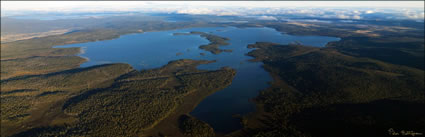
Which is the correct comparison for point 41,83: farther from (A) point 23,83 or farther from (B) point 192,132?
(B) point 192,132

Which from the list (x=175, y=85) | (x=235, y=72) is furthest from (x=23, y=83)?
(x=235, y=72)

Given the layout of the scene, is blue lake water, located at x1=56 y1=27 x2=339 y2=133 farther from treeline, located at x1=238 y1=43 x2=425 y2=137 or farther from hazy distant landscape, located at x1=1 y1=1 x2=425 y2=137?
treeline, located at x1=238 y1=43 x2=425 y2=137

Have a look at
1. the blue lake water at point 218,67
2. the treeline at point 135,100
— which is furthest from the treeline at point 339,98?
the treeline at point 135,100

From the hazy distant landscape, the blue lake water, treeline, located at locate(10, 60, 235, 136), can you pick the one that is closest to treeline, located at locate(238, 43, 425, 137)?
the hazy distant landscape

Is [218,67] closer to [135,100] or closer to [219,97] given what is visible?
[219,97]

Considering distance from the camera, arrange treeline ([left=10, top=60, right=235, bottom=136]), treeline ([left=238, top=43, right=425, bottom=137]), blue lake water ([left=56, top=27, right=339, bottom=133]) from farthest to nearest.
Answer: blue lake water ([left=56, top=27, right=339, bottom=133]), treeline ([left=10, top=60, right=235, bottom=136]), treeline ([left=238, top=43, right=425, bottom=137])

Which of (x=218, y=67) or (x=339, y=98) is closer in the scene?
(x=339, y=98)

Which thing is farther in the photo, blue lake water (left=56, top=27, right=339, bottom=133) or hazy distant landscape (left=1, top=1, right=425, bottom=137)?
blue lake water (left=56, top=27, right=339, bottom=133)

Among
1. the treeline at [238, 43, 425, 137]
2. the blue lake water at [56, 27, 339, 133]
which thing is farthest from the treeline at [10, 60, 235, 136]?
the treeline at [238, 43, 425, 137]

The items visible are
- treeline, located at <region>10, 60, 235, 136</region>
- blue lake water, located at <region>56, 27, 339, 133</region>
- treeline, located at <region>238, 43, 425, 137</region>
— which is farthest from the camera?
blue lake water, located at <region>56, 27, 339, 133</region>

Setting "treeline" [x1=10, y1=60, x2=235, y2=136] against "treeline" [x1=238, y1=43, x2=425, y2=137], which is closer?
"treeline" [x1=238, y1=43, x2=425, y2=137]

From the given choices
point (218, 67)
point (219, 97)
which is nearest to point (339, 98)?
point (219, 97)
